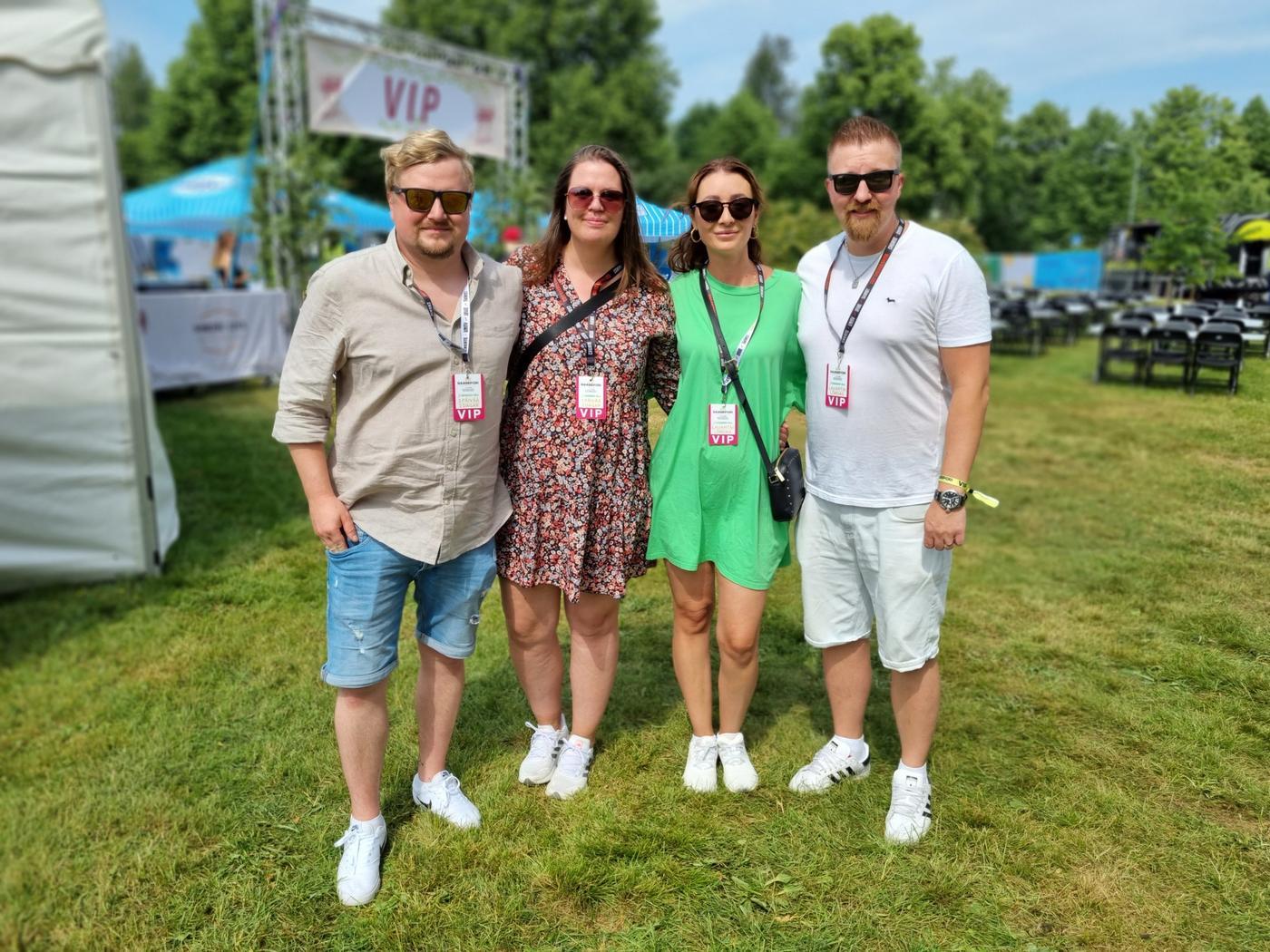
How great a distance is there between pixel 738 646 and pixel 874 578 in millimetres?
489

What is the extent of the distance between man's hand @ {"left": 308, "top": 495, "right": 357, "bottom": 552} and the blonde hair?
83cm

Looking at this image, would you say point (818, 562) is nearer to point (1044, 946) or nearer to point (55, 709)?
point (1044, 946)

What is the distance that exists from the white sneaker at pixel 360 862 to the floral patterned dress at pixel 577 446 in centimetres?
83

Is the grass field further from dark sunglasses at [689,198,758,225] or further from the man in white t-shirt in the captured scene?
dark sunglasses at [689,198,758,225]

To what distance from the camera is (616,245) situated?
260 centimetres

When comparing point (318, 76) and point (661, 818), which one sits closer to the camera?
point (661, 818)

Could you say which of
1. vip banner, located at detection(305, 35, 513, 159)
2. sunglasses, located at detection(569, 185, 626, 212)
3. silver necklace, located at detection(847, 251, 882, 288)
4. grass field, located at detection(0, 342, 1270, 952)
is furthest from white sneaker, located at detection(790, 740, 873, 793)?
vip banner, located at detection(305, 35, 513, 159)

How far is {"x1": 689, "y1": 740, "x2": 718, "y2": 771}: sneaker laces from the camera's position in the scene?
2.88m

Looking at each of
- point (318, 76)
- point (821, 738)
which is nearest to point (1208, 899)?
point (821, 738)

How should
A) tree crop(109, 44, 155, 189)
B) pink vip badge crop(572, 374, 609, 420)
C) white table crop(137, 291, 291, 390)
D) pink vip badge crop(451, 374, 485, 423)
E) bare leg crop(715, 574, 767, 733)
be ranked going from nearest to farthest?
pink vip badge crop(451, 374, 485, 423) → pink vip badge crop(572, 374, 609, 420) → bare leg crop(715, 574, 767, 733) → white table crop(137, 291, 291, 390) → tree crop(109, 44, 155, 189)

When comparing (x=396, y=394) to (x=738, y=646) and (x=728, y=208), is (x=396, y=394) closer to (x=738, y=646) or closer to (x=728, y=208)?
(x=728, y=208)

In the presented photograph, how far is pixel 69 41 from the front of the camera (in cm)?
388

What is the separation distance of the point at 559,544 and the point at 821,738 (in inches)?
53.7

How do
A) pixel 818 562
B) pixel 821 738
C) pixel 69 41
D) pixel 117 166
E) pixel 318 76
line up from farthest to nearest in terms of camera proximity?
pixel 318 76
pixel 117 166
pixel 69 41
pixel 821 738
pixel 818 562
